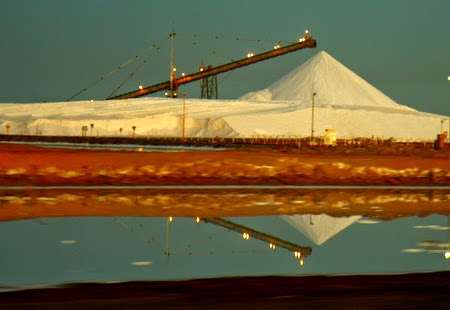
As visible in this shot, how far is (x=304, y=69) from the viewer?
189625 mm

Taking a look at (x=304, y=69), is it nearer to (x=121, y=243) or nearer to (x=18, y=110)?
(x=18, y=110)

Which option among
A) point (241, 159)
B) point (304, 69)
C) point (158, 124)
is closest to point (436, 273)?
point (241, 159)

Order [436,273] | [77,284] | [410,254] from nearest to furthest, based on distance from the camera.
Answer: [77,284] → [436,273] → [410,254]

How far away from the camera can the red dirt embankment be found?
1485 inches

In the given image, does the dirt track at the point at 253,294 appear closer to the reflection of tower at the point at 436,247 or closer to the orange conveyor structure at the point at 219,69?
the reflection of tower at the point at 436,247

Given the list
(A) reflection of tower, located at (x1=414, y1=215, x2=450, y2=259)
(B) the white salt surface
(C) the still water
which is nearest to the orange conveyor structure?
(B) the white salt surface

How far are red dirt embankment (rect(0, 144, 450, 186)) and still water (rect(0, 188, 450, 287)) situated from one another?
16.5 ft

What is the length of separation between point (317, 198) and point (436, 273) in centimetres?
1655

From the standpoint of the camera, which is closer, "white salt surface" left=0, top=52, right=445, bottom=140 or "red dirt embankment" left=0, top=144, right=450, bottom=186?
"red dirt embankment" left=0, top=144, right=450, bottom=186

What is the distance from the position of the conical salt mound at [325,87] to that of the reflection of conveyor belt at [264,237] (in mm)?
142473

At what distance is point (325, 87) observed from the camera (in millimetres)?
178250

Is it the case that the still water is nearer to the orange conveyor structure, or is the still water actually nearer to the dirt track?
the dirt track

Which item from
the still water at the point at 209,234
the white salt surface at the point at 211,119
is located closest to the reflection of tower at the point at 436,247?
the still water at the point at 209,234

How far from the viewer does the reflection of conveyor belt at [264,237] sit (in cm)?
1848
